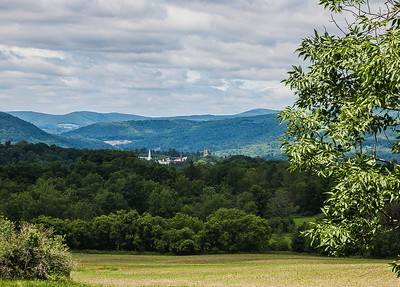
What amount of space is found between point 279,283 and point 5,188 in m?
114

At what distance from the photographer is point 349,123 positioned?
14422 millimetres

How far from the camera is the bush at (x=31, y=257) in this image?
34250 mm

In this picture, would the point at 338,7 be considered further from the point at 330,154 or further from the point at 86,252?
the point at 86,252

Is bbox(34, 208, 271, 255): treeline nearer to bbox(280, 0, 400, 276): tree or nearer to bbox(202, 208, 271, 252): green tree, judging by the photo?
bbox(202, 208, 271, 252): green tree

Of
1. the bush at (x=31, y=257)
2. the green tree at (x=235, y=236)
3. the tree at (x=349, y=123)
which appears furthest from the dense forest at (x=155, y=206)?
the tree at (x=349, y=123)

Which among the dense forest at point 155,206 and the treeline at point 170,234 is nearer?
the treeline at point 170,234

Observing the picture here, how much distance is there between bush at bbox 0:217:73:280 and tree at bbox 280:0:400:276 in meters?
22.8

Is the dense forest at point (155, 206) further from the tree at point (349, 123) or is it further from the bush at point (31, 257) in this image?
the tree at point (349, 123)

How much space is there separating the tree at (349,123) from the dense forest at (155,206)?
3719 inches

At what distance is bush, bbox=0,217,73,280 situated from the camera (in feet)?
112

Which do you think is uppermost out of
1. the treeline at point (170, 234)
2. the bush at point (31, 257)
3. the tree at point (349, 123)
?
the tree at point (349, 123)

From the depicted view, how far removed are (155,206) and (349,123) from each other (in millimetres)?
137941

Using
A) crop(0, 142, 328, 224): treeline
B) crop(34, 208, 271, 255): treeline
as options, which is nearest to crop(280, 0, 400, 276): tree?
crop(34, 208, 271, 255): treeline

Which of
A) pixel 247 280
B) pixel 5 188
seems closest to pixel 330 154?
pixel 247 280
